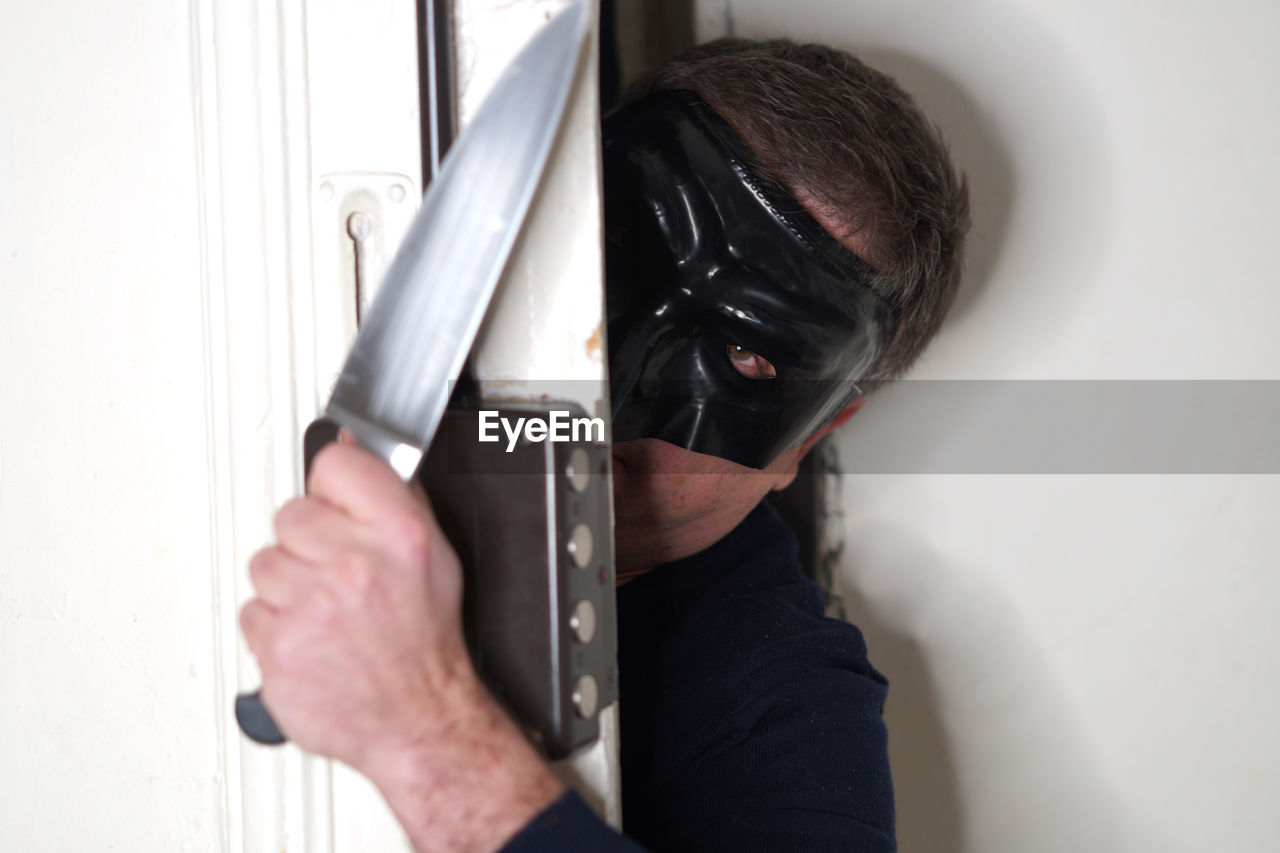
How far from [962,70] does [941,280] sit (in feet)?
0.92

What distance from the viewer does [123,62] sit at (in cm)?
55

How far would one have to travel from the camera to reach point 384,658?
40cm

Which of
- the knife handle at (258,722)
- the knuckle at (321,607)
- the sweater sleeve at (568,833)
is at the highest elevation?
the knuckle at (321,607)

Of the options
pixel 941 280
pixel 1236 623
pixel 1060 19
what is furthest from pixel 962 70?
pixel 1236 623

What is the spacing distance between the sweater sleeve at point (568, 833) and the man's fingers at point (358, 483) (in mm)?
176

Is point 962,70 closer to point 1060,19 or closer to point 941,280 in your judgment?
point 1060,19

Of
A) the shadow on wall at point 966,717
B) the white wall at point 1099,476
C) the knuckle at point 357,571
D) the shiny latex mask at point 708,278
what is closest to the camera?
the knuckle at point 357,571

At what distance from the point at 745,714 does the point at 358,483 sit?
52cm

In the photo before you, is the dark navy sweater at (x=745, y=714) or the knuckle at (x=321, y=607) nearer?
the knuckle at (x=321, y=607)

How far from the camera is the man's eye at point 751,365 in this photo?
0.72 m

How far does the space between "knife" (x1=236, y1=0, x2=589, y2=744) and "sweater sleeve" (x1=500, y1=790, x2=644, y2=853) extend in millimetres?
149

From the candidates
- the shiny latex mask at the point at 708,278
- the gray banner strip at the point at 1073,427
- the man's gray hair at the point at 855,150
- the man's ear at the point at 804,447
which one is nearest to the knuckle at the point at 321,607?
the shiny latex mask at the point at 708,278

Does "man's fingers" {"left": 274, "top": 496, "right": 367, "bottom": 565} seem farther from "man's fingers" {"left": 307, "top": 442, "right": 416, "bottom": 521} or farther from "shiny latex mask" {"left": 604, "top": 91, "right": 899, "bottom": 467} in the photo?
"shiny latex mask" {"left": 604, "top": 91, "right": 899, "bottom": 467}

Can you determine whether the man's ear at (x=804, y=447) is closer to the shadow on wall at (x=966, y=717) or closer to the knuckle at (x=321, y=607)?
the shadow on wall at (x=966, y=717)
